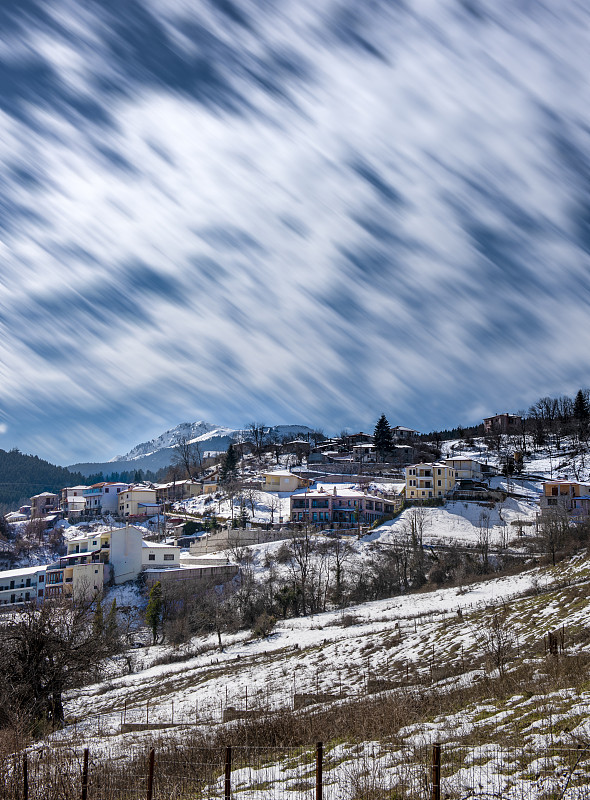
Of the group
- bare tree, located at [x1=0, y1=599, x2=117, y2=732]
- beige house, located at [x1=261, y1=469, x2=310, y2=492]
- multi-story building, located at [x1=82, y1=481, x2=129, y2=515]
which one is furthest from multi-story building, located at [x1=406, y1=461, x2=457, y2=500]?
bare tree, located at [x1=0, y1=599, x2=117, y2=732]

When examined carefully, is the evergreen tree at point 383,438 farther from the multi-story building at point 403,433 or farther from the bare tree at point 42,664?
the bare tree at point 42,664

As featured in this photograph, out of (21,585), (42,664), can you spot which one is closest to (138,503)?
(21,585)

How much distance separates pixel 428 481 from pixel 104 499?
5338 centimetres

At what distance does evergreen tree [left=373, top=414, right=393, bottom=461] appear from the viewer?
113 metres

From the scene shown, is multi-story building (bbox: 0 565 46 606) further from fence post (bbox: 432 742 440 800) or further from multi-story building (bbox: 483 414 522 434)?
multi-story building (bbox: 483 414 522 434)

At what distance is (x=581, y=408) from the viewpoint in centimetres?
11781

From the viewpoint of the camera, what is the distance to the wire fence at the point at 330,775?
934 centimetres

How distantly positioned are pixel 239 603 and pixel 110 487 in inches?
2528

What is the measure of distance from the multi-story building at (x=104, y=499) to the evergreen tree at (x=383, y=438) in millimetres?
43173

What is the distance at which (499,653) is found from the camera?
19297 mm

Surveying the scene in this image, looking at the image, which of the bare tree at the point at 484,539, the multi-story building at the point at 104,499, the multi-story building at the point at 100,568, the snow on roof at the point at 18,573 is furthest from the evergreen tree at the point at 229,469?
the bare tree at the point at 484,539

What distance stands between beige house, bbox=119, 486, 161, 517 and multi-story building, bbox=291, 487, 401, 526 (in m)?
28.7

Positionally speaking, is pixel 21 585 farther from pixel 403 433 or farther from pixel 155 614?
pixel 403 433

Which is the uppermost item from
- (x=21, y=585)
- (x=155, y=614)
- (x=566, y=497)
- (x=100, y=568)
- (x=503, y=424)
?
(x=503, y=424)
